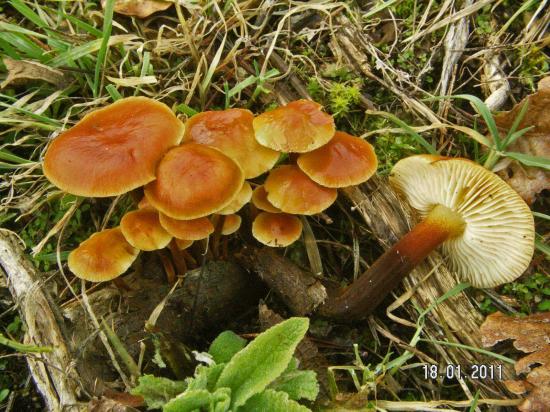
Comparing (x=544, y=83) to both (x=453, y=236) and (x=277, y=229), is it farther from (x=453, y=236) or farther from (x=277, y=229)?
(x=277, y=229)

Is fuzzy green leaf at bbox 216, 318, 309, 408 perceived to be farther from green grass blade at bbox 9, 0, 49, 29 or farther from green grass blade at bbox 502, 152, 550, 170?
green grass blade at bbox 9, 0, 49, 29

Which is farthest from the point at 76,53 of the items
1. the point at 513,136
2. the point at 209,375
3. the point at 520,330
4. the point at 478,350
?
the point at 520,330

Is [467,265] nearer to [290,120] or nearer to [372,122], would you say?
[372,122]

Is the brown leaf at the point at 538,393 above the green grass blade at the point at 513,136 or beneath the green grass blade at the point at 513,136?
beneath

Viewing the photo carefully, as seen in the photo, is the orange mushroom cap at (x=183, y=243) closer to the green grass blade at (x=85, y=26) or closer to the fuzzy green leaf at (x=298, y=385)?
the fuzzy green leaf at (x=298, y=385)

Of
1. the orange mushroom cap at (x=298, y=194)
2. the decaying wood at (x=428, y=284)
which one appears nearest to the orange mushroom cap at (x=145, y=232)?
the orange mushroom cap at (x=298, y=194)
